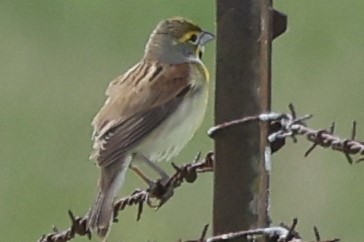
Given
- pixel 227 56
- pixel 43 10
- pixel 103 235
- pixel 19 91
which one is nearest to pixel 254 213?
pixel 227 56

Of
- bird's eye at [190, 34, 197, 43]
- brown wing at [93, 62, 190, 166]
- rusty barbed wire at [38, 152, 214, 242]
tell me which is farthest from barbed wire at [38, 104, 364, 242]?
bird's eye at [190, 34, 197, 43]

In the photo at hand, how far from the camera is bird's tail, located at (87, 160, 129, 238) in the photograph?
21.2 feet

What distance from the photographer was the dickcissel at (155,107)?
7.04 m

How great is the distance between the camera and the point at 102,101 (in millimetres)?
11961

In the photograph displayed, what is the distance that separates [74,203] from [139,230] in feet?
1.70

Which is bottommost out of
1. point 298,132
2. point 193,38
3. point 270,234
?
point 270,234

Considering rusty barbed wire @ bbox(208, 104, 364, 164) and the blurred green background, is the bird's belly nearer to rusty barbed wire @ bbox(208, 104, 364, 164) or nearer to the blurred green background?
rusty barbed wire @ bbox(208, 104, 364, 164)

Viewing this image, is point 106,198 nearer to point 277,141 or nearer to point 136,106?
point 136,106

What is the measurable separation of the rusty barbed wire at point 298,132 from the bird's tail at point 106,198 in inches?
43.3

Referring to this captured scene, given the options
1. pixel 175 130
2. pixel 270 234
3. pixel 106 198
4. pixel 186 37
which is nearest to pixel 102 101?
pixel 186 37

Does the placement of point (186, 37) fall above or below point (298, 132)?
above

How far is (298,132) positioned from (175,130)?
83.2 inches

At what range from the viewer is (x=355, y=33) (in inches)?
510

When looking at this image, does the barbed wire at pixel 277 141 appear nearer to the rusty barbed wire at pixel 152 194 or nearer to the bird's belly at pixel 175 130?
the rusty barbed wire at pixel 152 194
